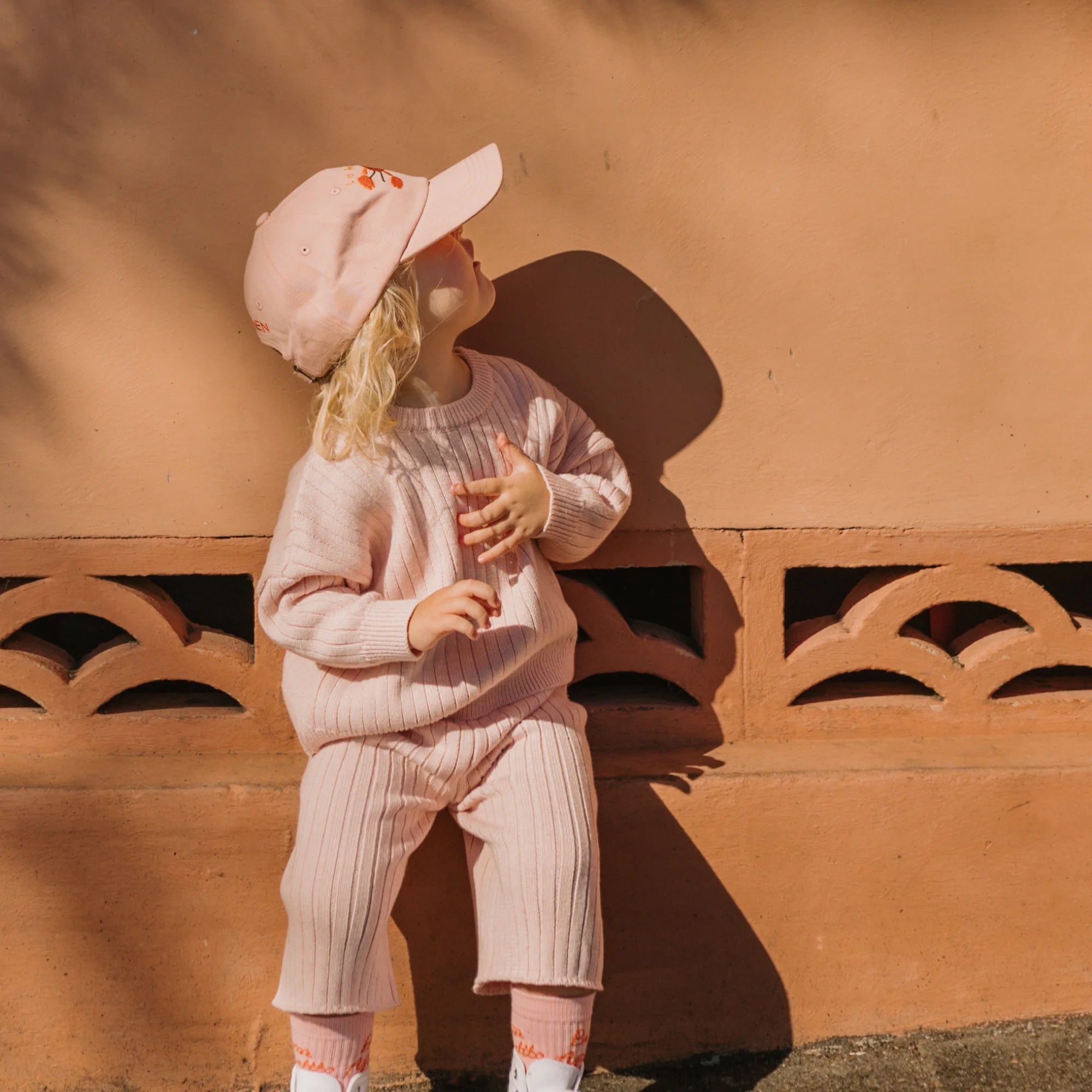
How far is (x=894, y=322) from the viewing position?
197 cm

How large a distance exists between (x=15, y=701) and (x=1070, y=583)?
7.76 ft

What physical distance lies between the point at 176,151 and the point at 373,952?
1.35m

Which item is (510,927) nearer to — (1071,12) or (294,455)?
(294,455)

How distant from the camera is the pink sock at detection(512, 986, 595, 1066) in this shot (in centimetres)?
172

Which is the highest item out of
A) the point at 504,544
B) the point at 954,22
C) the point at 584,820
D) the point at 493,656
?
the point at 954,22

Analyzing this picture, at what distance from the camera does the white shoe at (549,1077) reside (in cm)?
172

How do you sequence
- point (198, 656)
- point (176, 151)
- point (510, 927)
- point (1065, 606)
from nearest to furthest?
point (510, 927), point (176, 151), point (198, 656), point (1065, 606)

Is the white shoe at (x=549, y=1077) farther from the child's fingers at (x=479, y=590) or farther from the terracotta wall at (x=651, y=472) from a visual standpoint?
the child's fingers at (x=479, y=590)

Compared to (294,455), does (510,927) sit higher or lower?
lower

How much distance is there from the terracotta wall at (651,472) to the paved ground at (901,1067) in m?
0.04

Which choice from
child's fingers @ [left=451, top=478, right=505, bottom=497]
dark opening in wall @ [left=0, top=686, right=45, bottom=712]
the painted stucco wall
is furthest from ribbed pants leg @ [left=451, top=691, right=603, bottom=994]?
dark opening in wall @ [left=0, top=686, right=45, bottom=712]

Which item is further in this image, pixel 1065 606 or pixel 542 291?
pixel 1065 606

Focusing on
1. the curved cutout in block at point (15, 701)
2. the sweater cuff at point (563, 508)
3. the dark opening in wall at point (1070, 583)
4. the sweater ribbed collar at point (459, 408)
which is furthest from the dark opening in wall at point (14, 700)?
the dark opening in wall at point (1070, 583)

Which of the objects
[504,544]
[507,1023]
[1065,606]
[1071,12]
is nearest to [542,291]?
[504,544]
